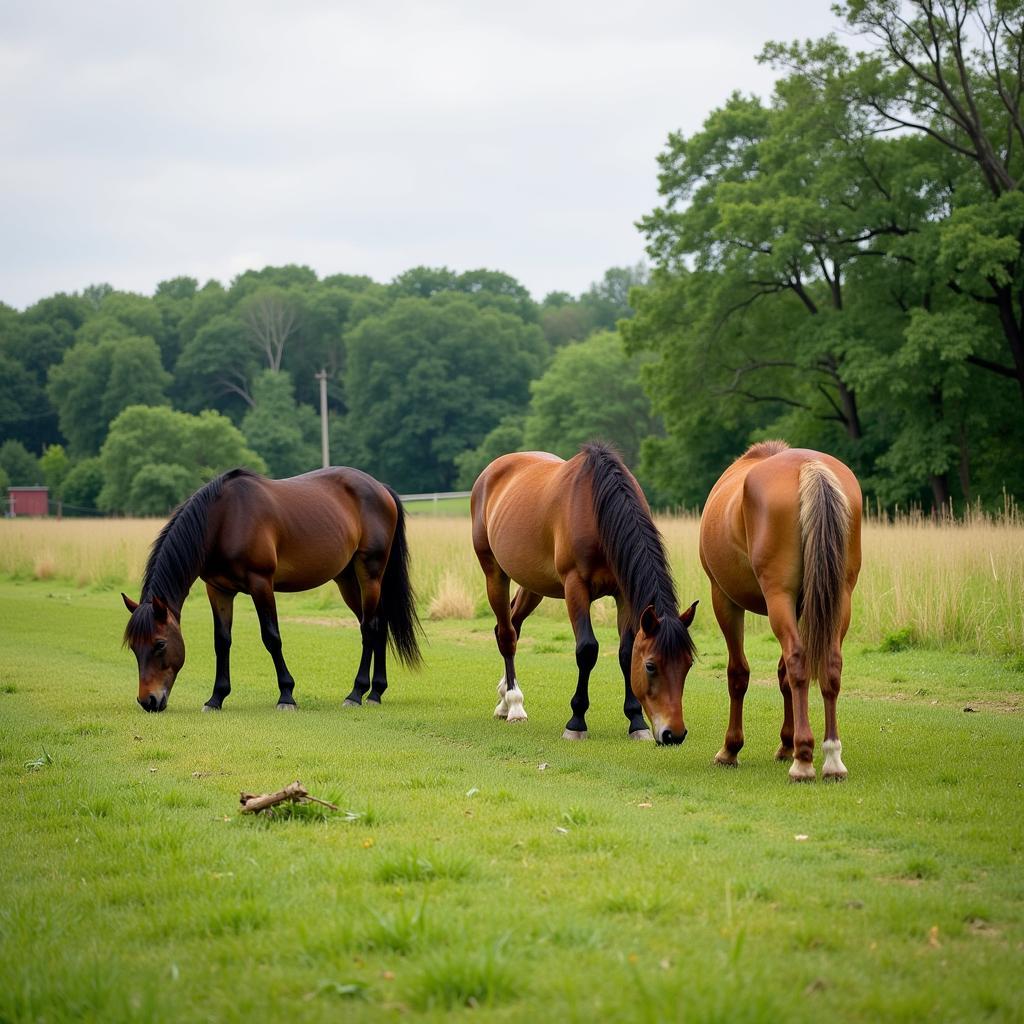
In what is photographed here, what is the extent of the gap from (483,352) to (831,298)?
5189 cm

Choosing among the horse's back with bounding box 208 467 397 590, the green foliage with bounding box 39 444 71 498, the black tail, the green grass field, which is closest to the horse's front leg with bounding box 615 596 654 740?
the green grass field

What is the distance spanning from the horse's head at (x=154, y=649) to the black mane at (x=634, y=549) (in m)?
3.78

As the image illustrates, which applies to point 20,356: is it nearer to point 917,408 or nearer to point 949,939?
point 917,408

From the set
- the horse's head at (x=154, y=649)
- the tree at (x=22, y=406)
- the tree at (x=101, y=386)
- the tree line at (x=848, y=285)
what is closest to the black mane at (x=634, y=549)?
the horse's head at (x=154, y=649)

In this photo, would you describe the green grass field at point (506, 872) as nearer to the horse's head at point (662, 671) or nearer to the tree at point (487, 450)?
the horse's head at point (662, 671)

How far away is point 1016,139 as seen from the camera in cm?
3550

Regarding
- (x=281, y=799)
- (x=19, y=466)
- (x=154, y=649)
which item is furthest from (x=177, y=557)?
(x=19, y=466)

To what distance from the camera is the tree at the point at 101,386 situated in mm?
93188

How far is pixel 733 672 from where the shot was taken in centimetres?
756

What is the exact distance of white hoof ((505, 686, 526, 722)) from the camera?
9.70 metres

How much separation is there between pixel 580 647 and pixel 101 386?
92.9 meters

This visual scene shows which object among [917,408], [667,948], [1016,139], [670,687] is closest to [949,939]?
[667,948]

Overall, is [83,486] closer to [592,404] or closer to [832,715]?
[592,404]

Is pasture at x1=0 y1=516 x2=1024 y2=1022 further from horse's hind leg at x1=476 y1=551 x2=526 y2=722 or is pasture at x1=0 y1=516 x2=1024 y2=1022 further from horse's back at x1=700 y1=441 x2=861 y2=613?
horse's back at x1=700 y1=441 x2=861 y2=613
